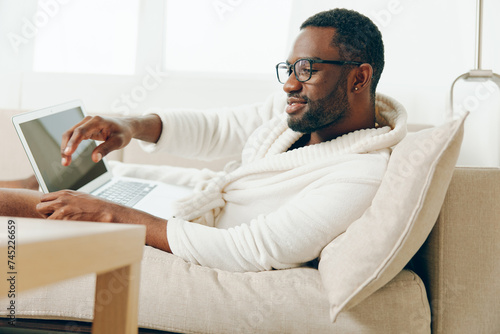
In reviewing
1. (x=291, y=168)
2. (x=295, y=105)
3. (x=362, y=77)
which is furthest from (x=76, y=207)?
(x=362, y=77)

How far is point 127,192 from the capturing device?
1552 millimetres

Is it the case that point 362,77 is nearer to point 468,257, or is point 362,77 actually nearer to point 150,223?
point 468,257

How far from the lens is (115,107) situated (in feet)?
8.75

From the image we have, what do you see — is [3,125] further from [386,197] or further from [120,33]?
[386,197]

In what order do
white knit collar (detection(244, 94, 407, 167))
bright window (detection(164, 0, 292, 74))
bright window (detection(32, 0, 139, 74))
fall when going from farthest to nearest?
1. bright window (detection(32, 0, 139, 74))
2. bright window (detection(164, 0, 292, 74))
3. white knit collar (detection(244, 94, 407, 167))

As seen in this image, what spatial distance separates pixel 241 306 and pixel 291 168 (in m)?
0.40

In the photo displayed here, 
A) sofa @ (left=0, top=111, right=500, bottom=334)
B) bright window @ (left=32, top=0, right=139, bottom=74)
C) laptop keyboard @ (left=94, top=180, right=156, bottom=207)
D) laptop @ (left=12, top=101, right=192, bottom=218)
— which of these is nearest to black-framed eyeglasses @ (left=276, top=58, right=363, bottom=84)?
sofa @ (left=0, top=111, right=500, bottom=334)

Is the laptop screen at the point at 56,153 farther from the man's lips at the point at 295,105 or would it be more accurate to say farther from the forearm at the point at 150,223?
the man's lips at the point at 295,105

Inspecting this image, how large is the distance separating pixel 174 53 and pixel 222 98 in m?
0.50

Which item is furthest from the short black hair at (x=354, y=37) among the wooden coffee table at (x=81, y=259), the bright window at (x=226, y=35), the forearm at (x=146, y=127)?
the bright window at (x=226, y=35)

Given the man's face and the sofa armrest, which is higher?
the man's face

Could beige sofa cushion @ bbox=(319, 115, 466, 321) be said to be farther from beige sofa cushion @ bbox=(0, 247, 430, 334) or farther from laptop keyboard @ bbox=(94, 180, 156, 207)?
laptop keyboard @ bbox=(94, 180, 156, 207)

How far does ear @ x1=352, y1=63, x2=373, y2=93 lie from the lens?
129cm

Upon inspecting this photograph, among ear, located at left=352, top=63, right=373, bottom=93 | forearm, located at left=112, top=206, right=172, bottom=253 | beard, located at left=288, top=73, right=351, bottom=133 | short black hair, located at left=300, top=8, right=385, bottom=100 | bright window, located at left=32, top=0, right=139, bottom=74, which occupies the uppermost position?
bright window, located at left=32, top=0, right=139, bottom=74
